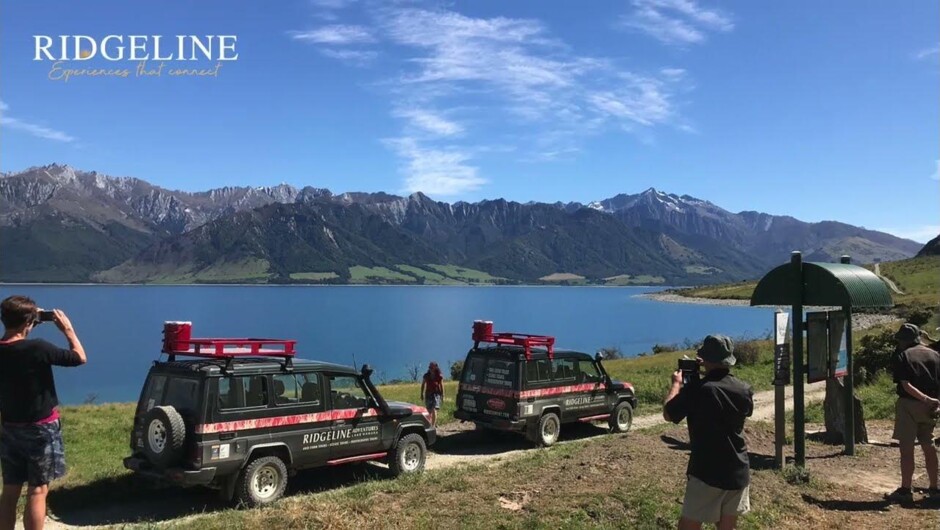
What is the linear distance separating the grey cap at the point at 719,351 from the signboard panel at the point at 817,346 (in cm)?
654

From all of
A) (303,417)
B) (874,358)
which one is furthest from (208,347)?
(874,358)

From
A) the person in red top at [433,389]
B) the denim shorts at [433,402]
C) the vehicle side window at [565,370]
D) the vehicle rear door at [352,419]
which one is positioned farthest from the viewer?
the denim shorts at [433,402]

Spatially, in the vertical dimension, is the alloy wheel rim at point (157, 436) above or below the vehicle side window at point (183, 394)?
below

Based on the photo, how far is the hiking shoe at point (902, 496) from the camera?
8.64 meters

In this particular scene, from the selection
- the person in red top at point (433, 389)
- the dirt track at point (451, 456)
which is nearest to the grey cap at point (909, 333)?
the dirt track at point (451, 456)

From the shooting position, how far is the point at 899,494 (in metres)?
8.77

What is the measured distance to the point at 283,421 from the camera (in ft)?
31.9

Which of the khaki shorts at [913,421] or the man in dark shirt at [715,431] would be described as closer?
the man in dark shirt at [715,431]

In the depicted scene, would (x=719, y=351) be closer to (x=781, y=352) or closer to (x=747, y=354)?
(x=781, y=352)

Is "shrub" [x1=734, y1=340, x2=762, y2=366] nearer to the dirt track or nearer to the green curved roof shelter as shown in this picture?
the dirt track

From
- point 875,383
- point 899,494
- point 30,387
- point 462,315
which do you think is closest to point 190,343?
point 30,387

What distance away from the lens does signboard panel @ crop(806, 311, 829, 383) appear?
11180 mm

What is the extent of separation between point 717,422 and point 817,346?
23.2ft

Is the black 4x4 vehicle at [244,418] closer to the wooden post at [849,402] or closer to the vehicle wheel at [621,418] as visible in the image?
the vehicle wheel at [621,418]
